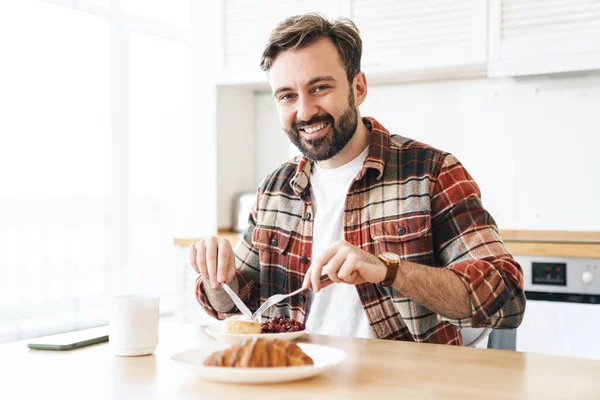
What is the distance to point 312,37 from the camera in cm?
176

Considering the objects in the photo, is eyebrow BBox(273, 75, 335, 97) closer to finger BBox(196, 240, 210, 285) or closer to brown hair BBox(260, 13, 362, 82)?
brown hair BBox(260, 13, 362, 82)

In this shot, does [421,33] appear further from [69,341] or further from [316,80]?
[69,341]

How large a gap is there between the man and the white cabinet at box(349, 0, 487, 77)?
114cm

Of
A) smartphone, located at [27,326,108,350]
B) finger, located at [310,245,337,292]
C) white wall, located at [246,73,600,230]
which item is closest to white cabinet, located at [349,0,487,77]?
white wall, located at [246,73,600,230]

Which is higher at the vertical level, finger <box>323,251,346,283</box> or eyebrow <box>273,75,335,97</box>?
eyebrow <box>273,75,335,97</box>

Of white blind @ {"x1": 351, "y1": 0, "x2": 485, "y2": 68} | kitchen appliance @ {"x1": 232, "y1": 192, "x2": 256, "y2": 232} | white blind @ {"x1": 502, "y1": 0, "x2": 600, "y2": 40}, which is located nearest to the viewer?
white blind @ {"x1": 502, "y1": 0, "x2": 600, "y2": 40}

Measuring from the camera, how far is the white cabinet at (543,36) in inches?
105

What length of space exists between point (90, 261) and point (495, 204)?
184cm

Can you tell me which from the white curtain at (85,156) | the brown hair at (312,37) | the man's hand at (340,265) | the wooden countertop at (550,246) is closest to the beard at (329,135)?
the brown hair at (312,37)

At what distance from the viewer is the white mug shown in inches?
46.4

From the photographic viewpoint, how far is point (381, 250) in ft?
5.48

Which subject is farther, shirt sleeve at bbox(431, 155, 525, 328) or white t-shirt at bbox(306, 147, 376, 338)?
white t-shirt at bbox(306, 147, 376, 338)

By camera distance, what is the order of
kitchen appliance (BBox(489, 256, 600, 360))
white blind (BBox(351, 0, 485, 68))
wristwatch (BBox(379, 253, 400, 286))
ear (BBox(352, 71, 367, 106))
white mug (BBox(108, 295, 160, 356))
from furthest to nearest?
white blind (BBox(351, 0, 485, 68)) < kitchen appliance (BBox(489, 256, 600, 360)) < ear (BBox(352, 71, 367, 106)) < wristwatch (BBox(379, 253, 400, 286)) < white mug (BBox(108, 295, 160, 356))

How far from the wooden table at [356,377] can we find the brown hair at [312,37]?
82 centimetres
